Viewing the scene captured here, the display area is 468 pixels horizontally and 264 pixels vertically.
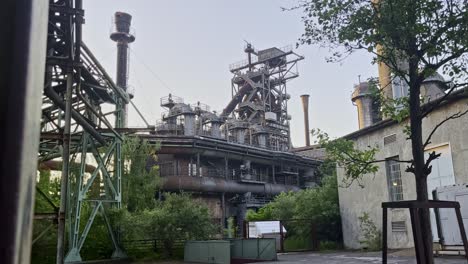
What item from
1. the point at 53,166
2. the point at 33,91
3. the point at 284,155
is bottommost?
the point at 33,91

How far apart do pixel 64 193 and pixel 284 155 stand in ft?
107

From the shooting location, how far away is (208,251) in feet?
65.5

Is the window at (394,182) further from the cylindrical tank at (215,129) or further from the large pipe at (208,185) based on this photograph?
the cylindrical tank at (215,129)

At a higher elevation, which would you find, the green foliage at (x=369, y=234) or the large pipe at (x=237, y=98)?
the large pipe at (x=237, y=98)

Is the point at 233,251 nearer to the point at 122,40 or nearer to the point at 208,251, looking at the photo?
the point at 208,251

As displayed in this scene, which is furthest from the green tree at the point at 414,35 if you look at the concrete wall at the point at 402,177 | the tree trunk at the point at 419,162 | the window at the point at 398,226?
the window at the point at 398,226

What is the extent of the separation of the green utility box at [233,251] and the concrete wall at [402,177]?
617cm

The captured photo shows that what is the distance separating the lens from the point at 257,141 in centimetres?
4816

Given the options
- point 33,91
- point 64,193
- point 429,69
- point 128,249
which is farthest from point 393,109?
point 128,249

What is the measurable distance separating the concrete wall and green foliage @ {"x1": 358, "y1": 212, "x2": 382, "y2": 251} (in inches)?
12.1

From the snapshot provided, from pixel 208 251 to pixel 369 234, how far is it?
341 inches

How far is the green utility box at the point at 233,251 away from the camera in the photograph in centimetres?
1930

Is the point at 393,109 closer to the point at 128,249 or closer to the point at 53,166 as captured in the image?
the point at 128,249

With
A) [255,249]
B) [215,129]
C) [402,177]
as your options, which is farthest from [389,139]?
[215,129]
